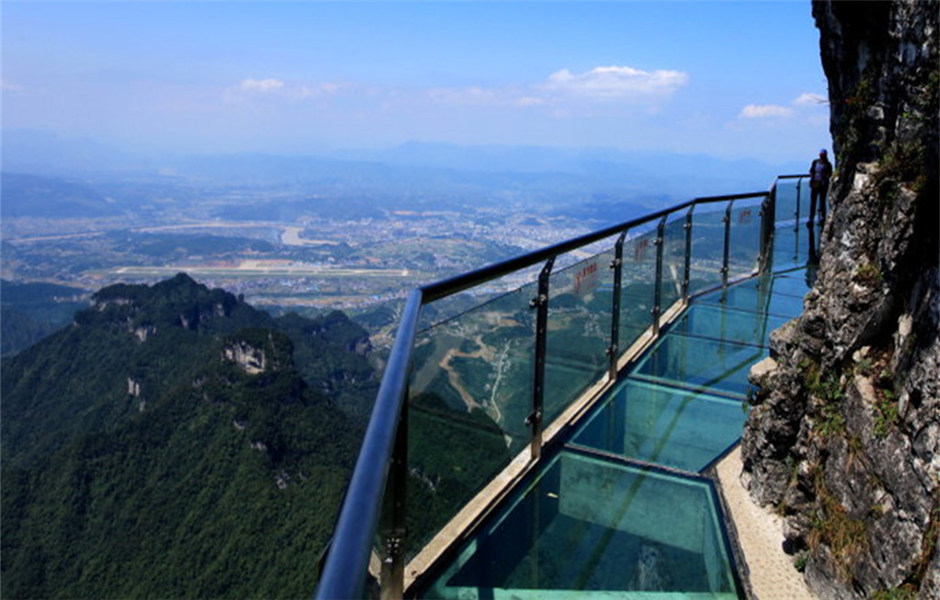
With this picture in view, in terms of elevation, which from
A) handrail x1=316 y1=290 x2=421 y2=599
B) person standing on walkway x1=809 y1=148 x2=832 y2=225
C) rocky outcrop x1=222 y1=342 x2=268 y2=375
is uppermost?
person standing on walkway x1=809 y1=148 x2=832 y2=225

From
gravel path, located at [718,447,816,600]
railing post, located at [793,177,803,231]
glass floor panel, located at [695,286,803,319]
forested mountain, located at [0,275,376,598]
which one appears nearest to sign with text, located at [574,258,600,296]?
gravel path, located at [718,447,816,600]

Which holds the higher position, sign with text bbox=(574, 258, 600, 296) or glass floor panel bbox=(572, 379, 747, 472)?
sign with text bbox=(574, 258, 600, 296)

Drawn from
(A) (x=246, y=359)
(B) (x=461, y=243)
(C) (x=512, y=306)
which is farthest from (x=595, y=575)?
(B) (x=461, y=243)

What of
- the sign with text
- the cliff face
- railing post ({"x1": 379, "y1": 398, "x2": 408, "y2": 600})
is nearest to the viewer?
railing post ({"x1": 379, "y1": 398, "x2": 408, "y2": 600})

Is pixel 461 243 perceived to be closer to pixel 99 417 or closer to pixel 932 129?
pixel 99 417

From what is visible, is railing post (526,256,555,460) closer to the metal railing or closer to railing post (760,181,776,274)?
the metal railing

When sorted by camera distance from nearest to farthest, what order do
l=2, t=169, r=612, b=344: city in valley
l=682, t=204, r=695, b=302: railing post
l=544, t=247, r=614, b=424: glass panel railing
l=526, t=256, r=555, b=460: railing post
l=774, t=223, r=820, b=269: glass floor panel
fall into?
l=526, t=256, r=555, b=460: railing post, l=544, t=247, r=614, b=424: glass panel railing, l=682, t=204, r=695, b=302: railing post, l=774, t=223, r=820, b=269: glass floor panel, l=2, t=169, r=612, b=344: city in valley
